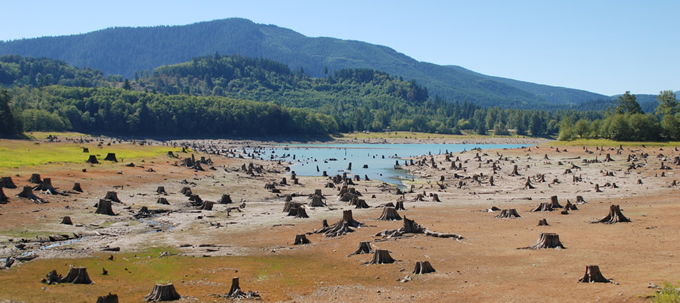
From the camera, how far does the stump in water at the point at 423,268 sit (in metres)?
19.9

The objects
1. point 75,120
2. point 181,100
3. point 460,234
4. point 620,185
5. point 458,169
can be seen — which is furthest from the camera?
point 181,100

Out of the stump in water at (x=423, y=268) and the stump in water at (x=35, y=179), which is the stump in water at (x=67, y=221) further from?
the stump in water at (x=423, y=268)

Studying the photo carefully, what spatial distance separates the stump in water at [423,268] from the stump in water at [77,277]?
34.8ft

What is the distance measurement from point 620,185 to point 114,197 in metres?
41.3

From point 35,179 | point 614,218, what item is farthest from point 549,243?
point 35,179

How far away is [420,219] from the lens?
3309 centimetres

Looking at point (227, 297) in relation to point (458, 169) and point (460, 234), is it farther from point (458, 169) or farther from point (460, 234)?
point (458, 169)

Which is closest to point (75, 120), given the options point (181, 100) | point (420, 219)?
point (181, 100)

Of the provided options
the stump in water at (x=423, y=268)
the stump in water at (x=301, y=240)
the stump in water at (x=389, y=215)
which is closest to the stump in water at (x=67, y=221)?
the stump in water at (x=301, y=240)

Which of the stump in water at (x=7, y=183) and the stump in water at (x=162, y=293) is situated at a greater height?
the stump in water at (x=7, y=183)

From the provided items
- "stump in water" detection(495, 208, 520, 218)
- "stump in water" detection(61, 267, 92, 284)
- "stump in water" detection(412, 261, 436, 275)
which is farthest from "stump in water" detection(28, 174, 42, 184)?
"stump in water" detection(495, 208, 520, 218)

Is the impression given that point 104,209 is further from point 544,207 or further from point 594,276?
point 544,207

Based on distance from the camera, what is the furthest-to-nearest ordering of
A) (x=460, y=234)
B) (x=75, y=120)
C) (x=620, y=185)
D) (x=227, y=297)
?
(x=75, y=120) < (x=620, y=185) < (x=460, y=234) < (x=227, y=297)

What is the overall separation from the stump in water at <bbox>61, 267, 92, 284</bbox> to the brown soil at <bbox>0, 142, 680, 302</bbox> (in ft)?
2.13
